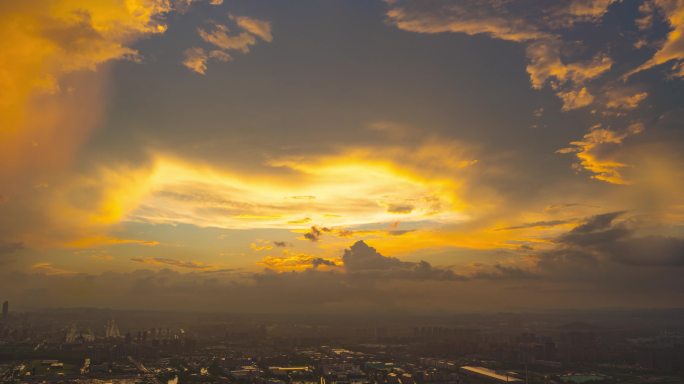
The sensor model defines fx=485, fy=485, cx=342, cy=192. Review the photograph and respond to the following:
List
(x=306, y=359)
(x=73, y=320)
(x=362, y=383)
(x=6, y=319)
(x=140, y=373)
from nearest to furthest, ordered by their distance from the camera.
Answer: (x=362, y=383)
(x=140, y=373)
(x=306, y=359)
(x=6, y=319)
(x=73, y=320)

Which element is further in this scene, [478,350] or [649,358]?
[478,350]

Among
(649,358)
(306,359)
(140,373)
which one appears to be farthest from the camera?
(306,359)

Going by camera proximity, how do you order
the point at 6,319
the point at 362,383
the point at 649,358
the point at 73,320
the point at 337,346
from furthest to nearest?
the point at 73,320 < the point at 6,319 < the point at 337,346 < the point at 649,358 < the point at 362,383

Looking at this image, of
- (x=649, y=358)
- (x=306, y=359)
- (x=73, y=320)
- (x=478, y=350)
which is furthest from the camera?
(x=73, y=320)

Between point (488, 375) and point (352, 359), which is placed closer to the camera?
point (488, 375)

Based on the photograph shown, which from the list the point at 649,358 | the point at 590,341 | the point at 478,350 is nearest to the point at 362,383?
the point at 478,350

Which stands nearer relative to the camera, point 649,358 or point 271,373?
point 271,373

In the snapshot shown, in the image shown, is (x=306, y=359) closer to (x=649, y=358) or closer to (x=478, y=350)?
(x=478, y=350)

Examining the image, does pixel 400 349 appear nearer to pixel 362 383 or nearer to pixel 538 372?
pixel 538 372

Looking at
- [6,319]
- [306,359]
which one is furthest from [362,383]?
[6,319]
